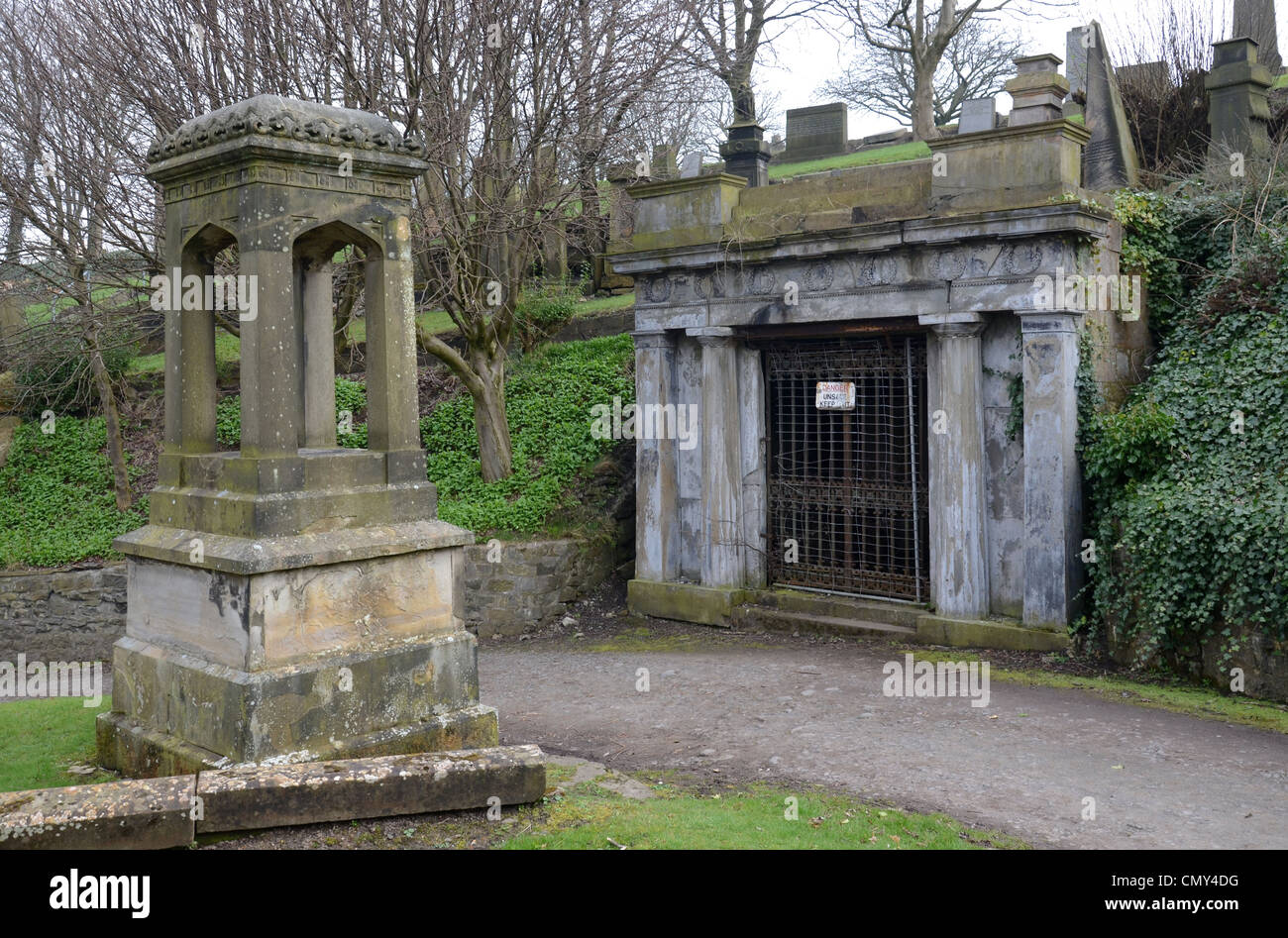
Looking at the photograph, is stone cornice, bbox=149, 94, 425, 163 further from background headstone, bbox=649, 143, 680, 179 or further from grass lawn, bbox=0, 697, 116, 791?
background headstone, bbox=649, 143, 680, 179

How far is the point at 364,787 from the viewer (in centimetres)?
507

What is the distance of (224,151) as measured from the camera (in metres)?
5.67

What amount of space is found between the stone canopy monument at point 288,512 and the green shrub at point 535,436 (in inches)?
266

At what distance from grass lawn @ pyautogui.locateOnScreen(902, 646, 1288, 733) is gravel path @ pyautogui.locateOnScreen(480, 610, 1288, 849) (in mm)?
199

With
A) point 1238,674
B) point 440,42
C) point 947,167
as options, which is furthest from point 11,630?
point 1238,674

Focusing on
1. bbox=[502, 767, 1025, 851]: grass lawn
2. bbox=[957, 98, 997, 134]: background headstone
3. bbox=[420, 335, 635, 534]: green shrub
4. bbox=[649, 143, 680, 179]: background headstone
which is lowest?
bbox=[502, 767, 1025, 851]: grass lawn

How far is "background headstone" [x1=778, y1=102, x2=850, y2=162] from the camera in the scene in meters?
27.0

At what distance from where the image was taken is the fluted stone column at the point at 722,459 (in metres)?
11.7

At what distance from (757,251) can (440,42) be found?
4381 mm

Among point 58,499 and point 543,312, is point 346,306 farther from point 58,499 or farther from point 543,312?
point 58,499

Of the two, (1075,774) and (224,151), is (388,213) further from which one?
(1075,774)

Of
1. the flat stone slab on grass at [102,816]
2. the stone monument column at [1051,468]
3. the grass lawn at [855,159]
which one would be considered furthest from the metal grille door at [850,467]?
the grass lawn at [855,159]

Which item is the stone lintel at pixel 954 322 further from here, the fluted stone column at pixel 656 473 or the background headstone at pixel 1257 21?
the background headstone at pixel 1257 21

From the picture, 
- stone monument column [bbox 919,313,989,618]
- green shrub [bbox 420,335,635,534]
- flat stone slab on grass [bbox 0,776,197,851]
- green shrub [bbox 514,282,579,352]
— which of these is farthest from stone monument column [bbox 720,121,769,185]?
flat stone slab on grass [bbox 0,776,197,851]
